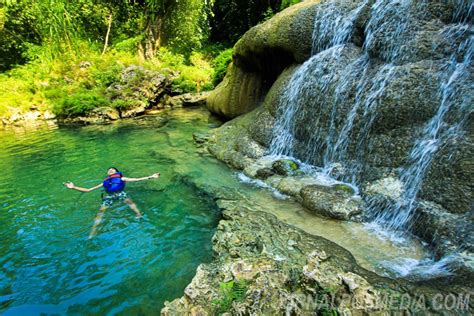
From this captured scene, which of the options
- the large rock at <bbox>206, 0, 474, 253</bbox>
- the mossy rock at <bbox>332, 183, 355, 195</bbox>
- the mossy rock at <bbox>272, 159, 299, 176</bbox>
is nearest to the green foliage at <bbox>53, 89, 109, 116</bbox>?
the large rock at <bbox>206, 0, 474, 253</bbox>

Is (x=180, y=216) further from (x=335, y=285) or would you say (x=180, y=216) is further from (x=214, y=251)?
(x=335, y=285)

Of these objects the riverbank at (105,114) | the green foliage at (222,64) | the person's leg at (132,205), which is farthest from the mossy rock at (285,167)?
the green foliage at (222,64)

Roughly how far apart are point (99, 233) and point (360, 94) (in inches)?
250

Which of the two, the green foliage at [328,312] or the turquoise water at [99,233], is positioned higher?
the green foliage at [328,312]

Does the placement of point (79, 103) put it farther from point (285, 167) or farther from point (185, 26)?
point (285, 167)

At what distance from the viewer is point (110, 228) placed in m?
6.35

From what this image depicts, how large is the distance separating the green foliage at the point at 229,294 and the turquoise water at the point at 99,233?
5.46 feet

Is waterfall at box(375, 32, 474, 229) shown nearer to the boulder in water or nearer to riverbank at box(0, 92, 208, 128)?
the boulder in water

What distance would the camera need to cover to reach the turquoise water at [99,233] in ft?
15.2

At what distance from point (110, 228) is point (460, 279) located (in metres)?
5.82

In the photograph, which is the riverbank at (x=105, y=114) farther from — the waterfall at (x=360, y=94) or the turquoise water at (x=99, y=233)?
the waterfall at (x=360, y=94)

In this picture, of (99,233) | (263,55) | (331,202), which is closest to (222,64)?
(263,55)

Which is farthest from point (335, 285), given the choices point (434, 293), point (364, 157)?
point (364, 157)

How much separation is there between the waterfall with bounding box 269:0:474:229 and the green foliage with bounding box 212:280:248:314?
11.8ft
